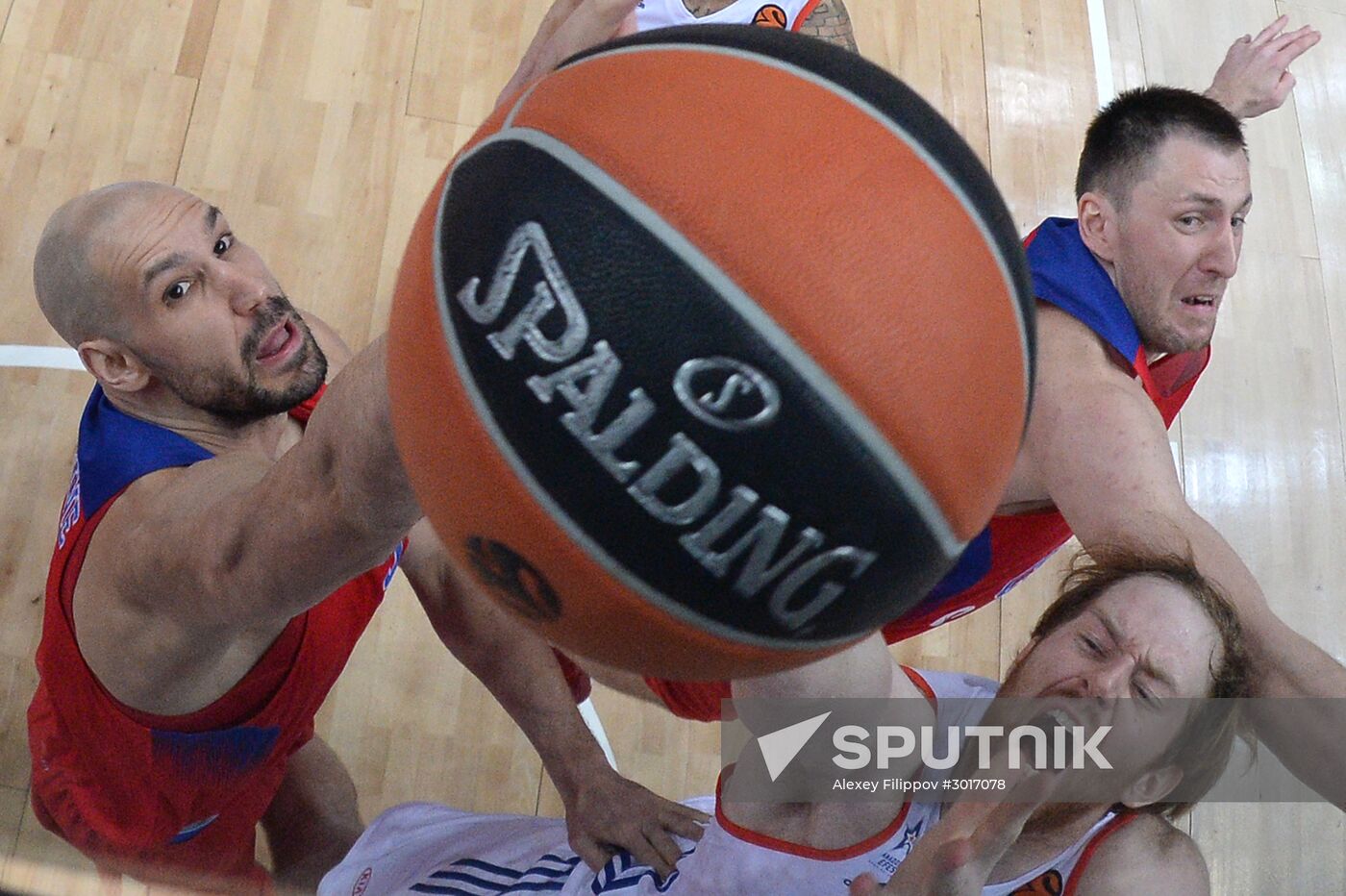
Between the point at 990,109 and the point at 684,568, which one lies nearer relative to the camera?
the point at 684,568

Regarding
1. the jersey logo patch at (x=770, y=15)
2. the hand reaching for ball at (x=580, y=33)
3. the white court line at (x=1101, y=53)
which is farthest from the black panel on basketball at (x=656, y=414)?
the white court line at (x=1101, y=53)

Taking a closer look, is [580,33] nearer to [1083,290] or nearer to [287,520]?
[1083,290]

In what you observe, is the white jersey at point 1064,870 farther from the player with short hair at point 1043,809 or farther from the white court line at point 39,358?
the white court line at point 39,358

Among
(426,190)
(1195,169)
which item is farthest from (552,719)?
(426,190)

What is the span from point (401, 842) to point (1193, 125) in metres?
1.60

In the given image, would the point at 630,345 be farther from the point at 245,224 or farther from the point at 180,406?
the point at 245,224

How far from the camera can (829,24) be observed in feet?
8.88

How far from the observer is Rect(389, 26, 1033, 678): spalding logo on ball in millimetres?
745

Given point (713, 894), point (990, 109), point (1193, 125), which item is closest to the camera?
point (713, 894)

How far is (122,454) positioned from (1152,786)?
1401mm

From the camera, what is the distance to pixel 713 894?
1.38m

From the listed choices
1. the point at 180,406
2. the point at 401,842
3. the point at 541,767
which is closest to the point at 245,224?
the point at 180,406

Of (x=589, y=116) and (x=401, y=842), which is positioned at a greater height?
(x=589, y=116)

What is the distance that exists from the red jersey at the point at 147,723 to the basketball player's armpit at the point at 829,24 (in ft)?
4.84
